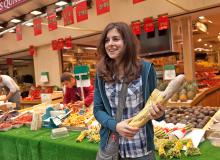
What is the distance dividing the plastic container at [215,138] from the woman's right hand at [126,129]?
94cm

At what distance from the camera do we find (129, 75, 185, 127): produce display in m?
1.43

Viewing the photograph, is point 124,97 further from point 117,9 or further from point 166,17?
point 117,9

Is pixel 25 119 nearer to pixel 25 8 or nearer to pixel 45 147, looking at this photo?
pixel 45 147

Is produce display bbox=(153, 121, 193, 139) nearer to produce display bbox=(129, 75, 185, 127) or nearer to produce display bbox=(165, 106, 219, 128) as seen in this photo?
produce display bbox=(165, 106, 219, 128)

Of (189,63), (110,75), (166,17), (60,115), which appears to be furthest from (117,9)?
(110,75)

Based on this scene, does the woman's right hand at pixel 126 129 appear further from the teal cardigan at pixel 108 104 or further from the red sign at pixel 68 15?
the red sign at pixel 68 15

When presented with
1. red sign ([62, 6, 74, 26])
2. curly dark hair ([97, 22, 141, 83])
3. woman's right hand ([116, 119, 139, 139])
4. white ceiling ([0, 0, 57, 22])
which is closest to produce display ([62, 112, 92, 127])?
curly dark hair ([97, 22, 141, 83])

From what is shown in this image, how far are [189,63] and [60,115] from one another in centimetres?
407

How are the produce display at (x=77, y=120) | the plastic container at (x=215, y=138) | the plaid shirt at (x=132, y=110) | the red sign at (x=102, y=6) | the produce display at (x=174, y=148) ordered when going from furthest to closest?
1. the red sign at (x=102, y=6)
2. the produce display at (x=77, y=120)
3. the plastic container at (x=215, y=138)
4. the produce display at (x=174, y=148)
5. the plaid shirt at (x=132, y=110)

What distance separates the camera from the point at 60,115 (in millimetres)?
3637

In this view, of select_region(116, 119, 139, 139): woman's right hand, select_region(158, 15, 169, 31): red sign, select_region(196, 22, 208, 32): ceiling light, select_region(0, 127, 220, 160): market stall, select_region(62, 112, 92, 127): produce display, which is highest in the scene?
select_region(196, 22, 208, 32): ceiling light

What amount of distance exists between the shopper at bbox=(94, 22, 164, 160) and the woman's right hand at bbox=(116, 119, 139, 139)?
0.05 metres

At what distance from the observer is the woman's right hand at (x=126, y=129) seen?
147 cm

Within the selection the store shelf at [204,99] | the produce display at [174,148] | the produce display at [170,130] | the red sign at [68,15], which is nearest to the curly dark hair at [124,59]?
the produce display at [174,148]
